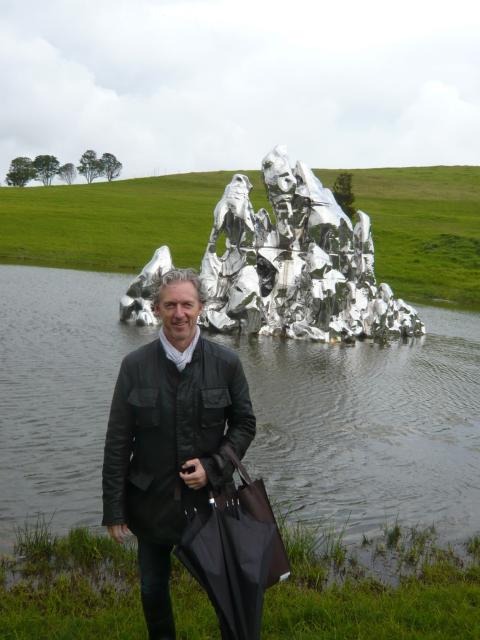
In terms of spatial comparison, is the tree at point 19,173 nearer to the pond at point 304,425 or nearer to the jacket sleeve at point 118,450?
the pond at point 304,425

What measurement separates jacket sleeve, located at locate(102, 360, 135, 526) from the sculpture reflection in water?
18556mm

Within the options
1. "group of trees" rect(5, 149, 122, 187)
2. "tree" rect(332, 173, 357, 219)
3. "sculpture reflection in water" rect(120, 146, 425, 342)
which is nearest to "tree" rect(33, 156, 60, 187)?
"group of trees" rect(5, 149, 122, 187)

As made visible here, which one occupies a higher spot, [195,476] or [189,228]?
[189,228]

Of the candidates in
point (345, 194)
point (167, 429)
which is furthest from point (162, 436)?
point (345, 194)

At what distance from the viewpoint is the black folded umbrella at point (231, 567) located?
443 centimetres

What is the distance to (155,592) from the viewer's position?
5043 mm

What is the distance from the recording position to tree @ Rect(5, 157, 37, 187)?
132250 millimetres

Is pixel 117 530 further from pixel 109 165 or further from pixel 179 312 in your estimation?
pixel 109 165

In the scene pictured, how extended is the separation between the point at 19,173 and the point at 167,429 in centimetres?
13574

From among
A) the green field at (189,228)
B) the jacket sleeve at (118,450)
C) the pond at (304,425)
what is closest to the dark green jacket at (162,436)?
the jacket sleeve at (118,450)

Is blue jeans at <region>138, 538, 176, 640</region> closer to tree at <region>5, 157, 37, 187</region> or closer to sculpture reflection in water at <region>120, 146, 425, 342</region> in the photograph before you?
sculpture reflection in water at <region>120, 146, 425, 342</region>

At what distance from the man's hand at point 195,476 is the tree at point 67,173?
153 meters

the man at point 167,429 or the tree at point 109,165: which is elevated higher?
the tree at point 109,165

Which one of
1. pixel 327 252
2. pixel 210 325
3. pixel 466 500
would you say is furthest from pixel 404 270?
pixel 466 500
